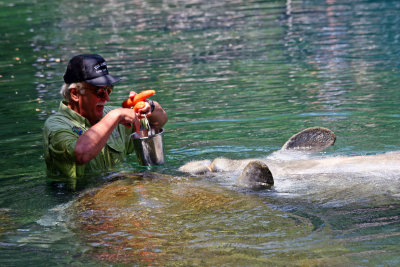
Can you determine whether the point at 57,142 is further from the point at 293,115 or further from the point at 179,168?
the point at 293,115

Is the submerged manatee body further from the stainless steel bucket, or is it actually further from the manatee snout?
the stainless steel bucket

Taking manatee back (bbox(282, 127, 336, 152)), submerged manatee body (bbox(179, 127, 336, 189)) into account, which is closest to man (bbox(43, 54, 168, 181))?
submerged manatee body (bbox(179, 127, 336, 189))

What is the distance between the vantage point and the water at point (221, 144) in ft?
15.2

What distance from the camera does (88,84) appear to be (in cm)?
613

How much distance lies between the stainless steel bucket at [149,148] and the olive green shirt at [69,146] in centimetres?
50

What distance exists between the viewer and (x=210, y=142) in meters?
8.07

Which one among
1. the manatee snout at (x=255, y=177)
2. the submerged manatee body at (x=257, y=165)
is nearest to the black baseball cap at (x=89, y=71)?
the submerged manatee body at (x=257, y=165)

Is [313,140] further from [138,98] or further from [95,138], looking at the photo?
[95,138]

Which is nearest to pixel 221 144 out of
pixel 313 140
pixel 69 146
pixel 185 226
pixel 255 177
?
pixel 313 140

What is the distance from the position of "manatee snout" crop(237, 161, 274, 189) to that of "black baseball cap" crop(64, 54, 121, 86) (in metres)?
1.64

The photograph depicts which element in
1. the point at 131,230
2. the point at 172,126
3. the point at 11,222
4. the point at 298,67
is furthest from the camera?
the point at 298,67

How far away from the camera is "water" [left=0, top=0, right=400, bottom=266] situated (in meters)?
4.62

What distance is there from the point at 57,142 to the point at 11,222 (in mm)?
968

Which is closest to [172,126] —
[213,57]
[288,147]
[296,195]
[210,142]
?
[210,142]
